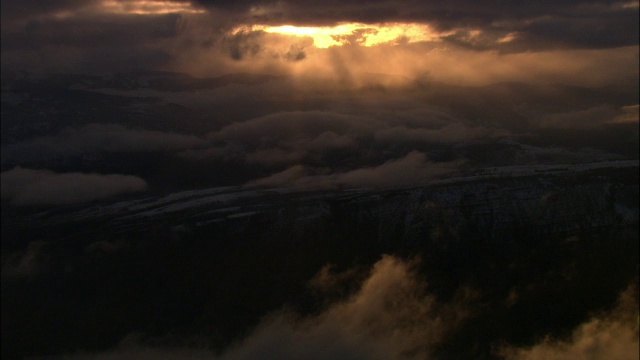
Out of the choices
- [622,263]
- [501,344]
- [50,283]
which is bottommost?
[501,344]

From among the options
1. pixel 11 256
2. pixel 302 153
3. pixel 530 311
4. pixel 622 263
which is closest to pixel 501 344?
pixel 530 311

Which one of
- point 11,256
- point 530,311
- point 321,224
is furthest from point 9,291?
point 530,311

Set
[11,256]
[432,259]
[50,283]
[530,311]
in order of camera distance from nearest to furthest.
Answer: [530,311]
[50,283]
[11,256]
[432,259]

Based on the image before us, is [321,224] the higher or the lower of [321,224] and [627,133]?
the lower

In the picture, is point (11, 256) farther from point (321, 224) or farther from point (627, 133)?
point (627, 133)

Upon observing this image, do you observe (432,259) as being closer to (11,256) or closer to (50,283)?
(50,283)

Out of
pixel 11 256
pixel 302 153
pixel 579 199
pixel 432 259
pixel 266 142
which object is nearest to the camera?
pixel 11 256

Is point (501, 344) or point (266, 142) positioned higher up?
point (266, 142)

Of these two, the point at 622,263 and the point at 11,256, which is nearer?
the point at 622,263

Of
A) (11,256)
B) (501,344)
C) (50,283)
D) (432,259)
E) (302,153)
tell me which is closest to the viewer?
(501,344)
